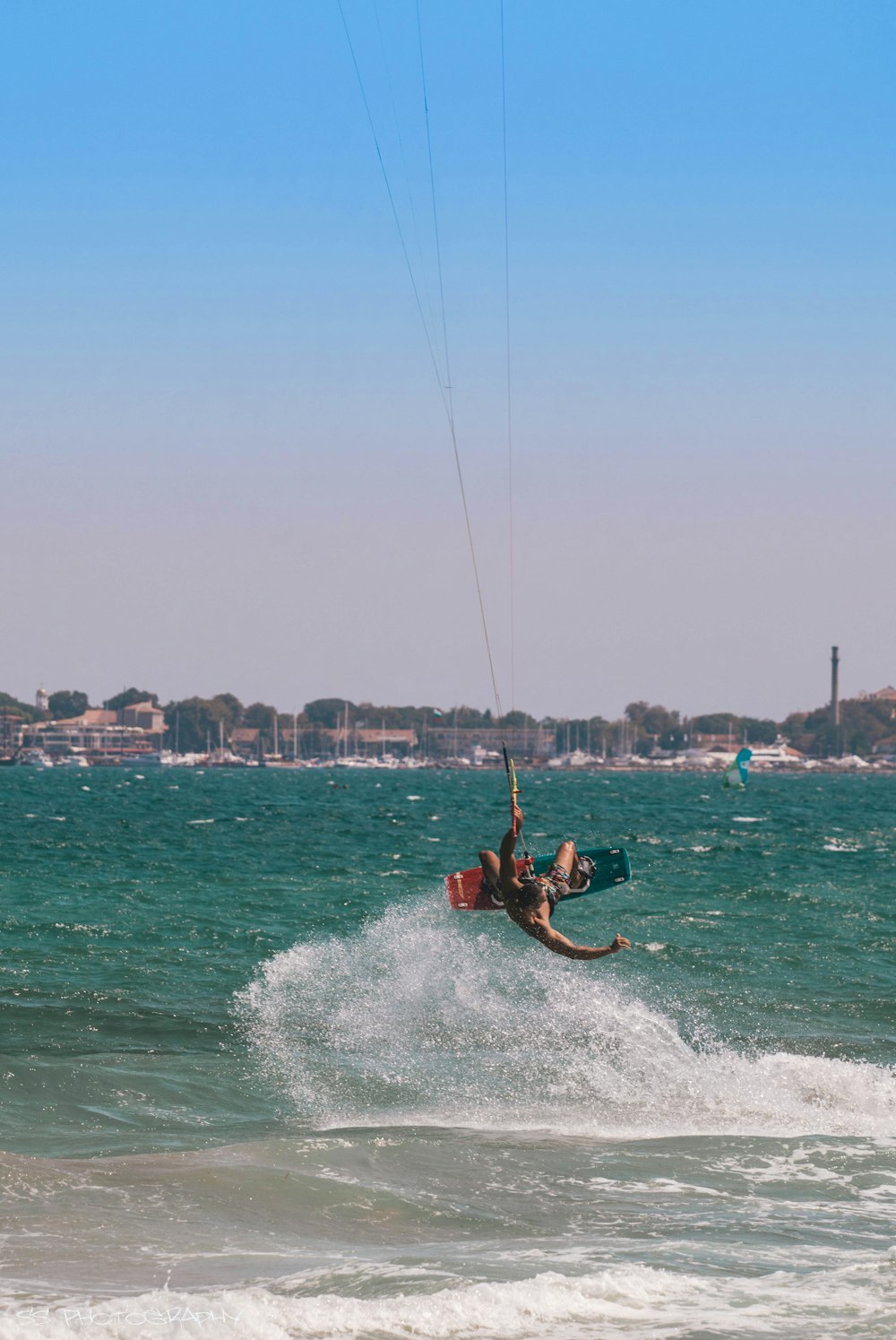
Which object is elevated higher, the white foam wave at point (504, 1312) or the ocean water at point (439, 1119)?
the white foam wave at point (504, 1312)

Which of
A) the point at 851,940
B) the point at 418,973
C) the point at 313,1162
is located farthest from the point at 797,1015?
the point at 313,1162

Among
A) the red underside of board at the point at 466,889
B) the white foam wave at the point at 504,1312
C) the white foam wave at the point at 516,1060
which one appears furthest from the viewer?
the red underside of board at the point at 466,889

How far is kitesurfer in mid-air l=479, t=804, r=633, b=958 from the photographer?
1249 centimetres

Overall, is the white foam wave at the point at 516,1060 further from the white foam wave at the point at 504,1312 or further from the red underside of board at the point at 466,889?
the white foam wave at the point at 504,1312

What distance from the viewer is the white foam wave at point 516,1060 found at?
505 inches

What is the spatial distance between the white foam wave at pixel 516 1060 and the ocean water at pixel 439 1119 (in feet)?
0.17

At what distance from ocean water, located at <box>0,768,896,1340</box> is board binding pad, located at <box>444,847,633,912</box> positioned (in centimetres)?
162

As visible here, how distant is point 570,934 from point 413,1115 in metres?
11.3

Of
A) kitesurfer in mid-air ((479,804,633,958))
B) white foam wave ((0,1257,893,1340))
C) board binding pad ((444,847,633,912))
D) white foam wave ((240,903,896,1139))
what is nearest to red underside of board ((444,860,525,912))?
board binding pad ((444,847,633,912))

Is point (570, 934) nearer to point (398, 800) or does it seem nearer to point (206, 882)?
point (206, 882)

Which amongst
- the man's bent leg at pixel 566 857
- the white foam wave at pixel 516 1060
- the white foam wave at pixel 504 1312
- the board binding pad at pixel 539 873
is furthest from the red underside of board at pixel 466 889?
the white foam wave at pixel 504 1312

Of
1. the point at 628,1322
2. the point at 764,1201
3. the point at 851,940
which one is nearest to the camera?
the point at 628,1322

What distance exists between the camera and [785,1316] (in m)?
7.83

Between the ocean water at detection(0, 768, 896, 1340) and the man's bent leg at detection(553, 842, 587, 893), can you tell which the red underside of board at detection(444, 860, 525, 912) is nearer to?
the ocean water at detection(0, 768, 896, 1340)
